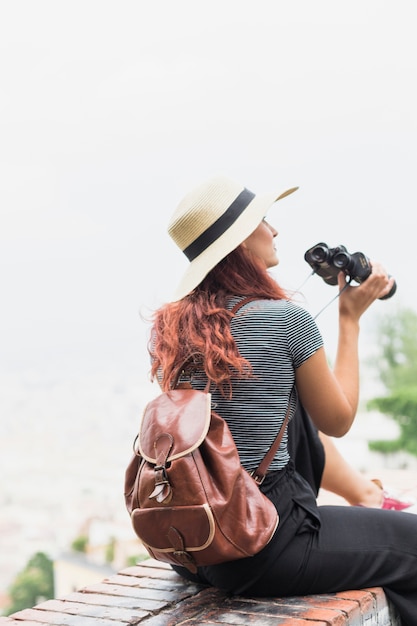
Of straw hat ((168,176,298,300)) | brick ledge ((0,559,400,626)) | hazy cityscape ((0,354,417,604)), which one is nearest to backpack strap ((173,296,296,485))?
straw hat ((168,176,298,300))

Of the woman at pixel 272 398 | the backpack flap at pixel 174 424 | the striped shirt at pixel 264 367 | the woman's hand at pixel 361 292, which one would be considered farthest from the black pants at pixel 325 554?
the woman's hand at pixel 361 292

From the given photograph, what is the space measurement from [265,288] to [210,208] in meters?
0.23

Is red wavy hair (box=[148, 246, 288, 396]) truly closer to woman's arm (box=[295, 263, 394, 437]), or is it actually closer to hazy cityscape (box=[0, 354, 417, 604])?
woman's arm (box=[295, 263, 394, 437])

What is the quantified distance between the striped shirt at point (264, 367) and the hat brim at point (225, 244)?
13 cm

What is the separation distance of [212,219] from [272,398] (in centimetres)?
43

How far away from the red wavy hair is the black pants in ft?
0.91

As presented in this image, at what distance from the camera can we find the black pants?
1562mm

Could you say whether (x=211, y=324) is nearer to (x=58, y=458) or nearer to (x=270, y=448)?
(x=270, y=448)

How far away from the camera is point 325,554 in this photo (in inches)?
61.7

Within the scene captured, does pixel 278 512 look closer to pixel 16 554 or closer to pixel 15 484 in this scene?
pixel 16 554

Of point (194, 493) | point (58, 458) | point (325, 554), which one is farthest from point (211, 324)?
point (58, 458)

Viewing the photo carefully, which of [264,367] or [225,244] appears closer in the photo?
[264,367]

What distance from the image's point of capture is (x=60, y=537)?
3662cm

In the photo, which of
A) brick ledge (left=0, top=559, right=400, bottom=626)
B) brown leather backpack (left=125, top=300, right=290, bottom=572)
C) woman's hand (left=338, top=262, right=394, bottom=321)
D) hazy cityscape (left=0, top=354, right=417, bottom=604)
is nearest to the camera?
brown leather backpack (left=125, top=300, right=290, bottom=572)
